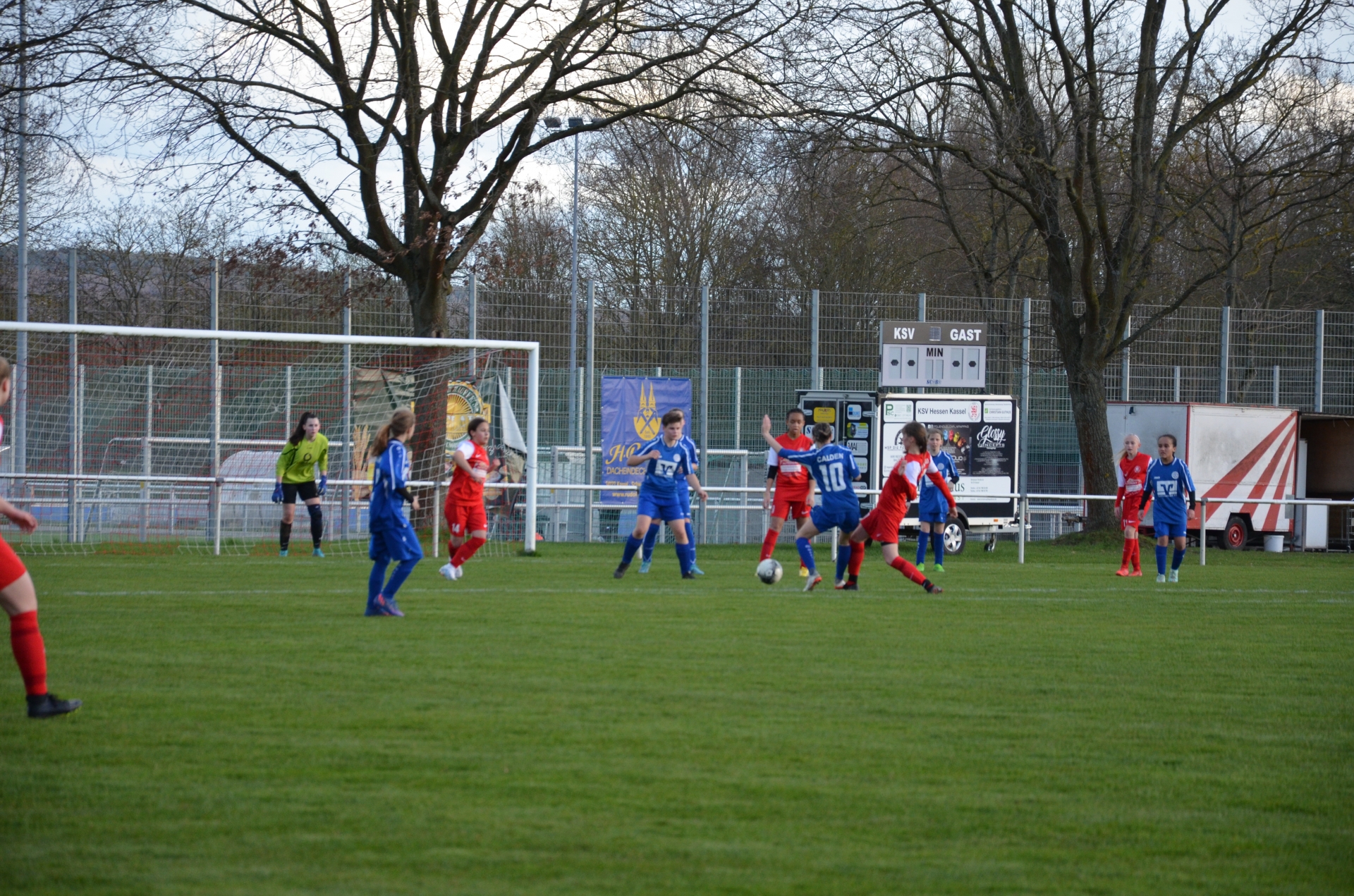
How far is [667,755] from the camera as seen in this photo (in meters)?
5.89

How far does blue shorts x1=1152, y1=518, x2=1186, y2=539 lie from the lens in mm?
17281

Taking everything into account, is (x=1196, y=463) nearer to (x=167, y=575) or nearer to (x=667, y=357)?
(x=667, y=357)

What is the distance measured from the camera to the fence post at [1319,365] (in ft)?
90.0

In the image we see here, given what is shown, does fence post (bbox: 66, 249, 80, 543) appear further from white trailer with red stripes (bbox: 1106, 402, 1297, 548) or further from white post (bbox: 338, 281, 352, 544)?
white trailer with red stripes (bbox: 1106, 402, 1297, 548)

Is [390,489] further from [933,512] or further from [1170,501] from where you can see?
[1170,501]

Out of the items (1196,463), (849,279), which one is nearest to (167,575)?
(1196,463)

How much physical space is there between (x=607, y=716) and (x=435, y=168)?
644 inches

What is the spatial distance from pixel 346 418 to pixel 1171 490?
460 inches

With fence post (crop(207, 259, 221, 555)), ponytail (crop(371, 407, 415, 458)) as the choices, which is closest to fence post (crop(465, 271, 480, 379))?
fence post (crop(207, 259, 221, 555))

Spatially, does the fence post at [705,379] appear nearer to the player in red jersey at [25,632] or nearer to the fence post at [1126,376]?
the fence post at [1126,376]

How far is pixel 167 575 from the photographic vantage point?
46.7ft

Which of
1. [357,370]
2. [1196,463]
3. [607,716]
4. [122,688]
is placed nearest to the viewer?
[607,716]

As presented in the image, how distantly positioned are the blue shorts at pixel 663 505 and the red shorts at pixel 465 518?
1737 millimetres

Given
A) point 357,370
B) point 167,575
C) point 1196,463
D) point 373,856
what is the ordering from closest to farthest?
point 373,856 → point 167,575 → point 357,370 → point 1196,463
